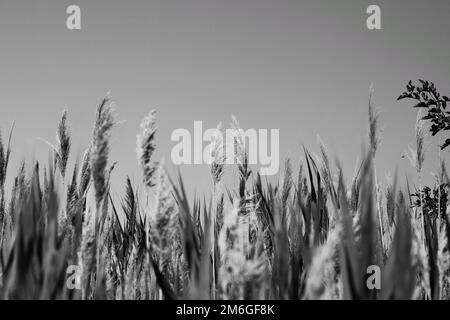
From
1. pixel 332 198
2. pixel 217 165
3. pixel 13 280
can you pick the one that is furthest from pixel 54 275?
pixel 332 198

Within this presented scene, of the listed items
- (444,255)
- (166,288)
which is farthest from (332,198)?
(166,288)

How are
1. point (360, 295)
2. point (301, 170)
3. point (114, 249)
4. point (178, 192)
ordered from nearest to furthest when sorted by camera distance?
1. point (360, 295)
2. point (178, 192)
3. point (301, 170)
4. point (114, 249)

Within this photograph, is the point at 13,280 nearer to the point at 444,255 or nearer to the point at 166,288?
the point at 166,288

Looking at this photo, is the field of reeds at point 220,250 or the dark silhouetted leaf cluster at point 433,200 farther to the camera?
the dark silhouetted leaf cluster at point 433,200

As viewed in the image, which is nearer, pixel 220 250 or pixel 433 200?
pixel 220 250

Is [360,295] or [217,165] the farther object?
[217,165]

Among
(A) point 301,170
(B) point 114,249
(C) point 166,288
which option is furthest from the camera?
(B) point 114,249

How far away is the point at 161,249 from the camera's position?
4.20ft

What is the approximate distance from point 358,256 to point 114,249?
7.16 feet

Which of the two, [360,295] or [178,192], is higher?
[178,192]

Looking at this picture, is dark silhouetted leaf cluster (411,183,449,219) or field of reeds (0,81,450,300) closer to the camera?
field of reeds (0,81,450,300)
